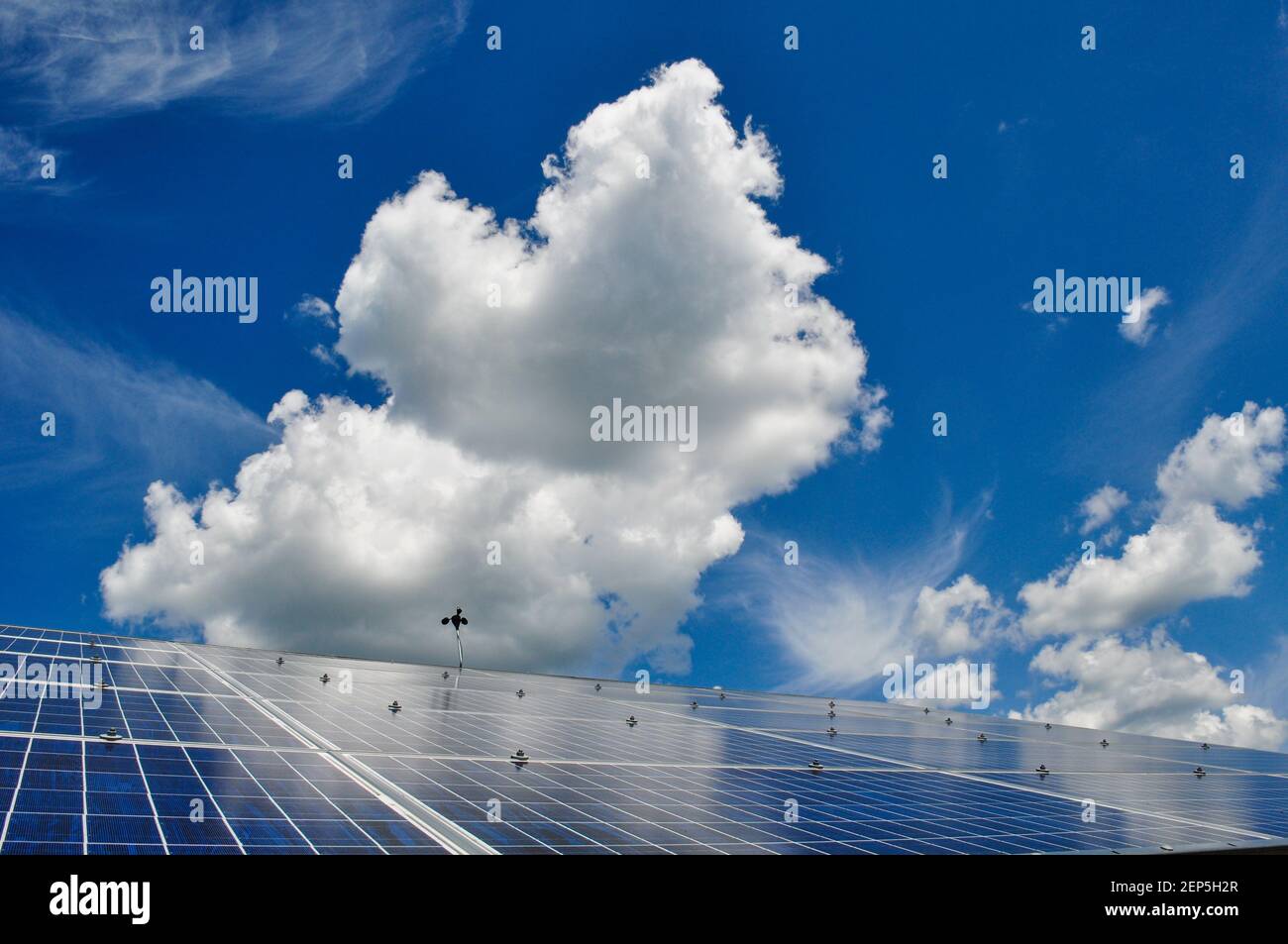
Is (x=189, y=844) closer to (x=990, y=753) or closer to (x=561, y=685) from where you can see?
(x=990, y=753)

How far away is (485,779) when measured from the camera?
18641 mm

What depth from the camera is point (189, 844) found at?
11.7m

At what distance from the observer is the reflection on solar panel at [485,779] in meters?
13.6

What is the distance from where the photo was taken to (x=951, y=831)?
19172 mm

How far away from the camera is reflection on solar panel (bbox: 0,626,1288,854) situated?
13633mm
